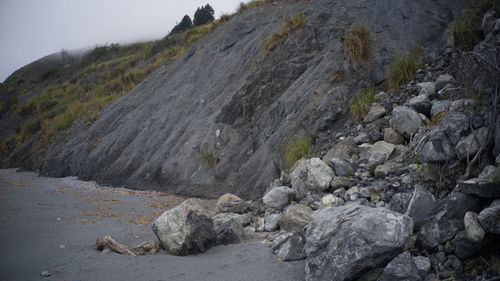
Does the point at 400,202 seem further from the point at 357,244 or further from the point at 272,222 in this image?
the point at 272,222

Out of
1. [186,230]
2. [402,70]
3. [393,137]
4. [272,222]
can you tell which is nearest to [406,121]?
[393,137]

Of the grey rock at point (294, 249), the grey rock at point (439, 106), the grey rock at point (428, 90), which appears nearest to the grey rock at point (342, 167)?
the grey rock at point (439, 106)

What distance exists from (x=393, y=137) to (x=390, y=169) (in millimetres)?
1007

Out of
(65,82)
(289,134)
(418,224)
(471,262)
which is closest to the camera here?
(471,262)

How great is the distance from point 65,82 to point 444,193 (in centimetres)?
3612

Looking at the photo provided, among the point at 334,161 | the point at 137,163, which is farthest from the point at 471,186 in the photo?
the point at 137,163

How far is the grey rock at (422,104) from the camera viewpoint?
6064 mm

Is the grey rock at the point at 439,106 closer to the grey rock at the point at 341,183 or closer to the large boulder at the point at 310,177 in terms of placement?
the grey rock at the point at 341,183

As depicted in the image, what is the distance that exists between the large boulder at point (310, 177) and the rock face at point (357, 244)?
1990 mm

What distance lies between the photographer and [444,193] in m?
4.32

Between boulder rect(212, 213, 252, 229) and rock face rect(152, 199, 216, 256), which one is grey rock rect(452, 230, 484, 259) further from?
boulder rect(212, 213, 252, 229)

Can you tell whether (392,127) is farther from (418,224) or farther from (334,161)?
(418,224)

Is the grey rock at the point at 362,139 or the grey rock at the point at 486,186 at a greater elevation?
the grey rock at the point at 486,186

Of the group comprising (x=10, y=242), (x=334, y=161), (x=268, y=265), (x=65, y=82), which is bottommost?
(x=268, y=265)
